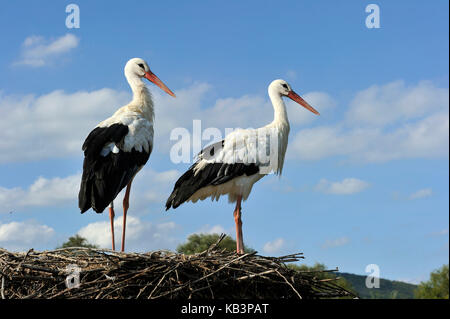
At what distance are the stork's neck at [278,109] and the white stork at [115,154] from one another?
161cm

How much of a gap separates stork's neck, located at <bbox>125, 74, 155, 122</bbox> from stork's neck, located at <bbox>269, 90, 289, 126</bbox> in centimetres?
160

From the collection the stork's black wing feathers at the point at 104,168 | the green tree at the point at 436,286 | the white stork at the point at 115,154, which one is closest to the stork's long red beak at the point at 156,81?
the white stork at the point at 115,154

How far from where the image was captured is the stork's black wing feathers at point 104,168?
6.45m

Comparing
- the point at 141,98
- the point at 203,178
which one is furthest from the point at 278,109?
the point at 141,98

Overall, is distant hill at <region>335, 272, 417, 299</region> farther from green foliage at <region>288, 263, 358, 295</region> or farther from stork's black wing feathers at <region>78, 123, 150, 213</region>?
stork's black wing feathers at <region>78, 123, 150, 213</region>

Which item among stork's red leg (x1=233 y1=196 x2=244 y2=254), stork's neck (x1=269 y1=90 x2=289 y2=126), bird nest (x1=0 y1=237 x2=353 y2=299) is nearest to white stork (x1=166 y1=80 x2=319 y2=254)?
stork's red leg (x1=233 y1=196 x2=244 y2=254)

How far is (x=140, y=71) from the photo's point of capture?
779 cm

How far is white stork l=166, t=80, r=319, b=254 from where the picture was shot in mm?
6848

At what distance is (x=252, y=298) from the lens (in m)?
4.85

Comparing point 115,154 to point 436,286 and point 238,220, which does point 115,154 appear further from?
point 436,286

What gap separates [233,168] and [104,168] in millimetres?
1501

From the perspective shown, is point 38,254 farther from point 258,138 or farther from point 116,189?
point 258,138
